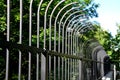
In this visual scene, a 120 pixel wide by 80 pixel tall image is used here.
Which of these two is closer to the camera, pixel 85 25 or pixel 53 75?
pixel 53 75

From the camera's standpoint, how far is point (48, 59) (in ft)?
18.4

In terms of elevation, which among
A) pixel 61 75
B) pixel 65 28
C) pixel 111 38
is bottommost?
pixel 61 75

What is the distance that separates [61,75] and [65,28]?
2.99 feet

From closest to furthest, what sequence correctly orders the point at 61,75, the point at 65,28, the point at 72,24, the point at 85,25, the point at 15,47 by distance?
the point at 15,47 < the point at 61,75 < the point at 65,28 < the point at 72,24 < the point at 85,25

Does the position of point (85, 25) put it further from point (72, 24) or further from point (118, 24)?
point (118, 24)

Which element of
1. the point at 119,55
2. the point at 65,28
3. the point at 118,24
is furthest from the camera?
the point at 118,24

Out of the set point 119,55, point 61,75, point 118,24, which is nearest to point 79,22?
point 61,75

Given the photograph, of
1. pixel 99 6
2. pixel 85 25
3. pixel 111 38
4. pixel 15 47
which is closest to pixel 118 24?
pixel 111 38

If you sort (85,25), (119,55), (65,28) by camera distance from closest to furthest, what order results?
(65,28)
(85,25)
(119,55)

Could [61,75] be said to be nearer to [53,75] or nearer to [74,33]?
[53,75]

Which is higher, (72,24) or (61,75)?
(72,24)

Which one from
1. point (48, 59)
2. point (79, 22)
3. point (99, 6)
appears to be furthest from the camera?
point (99, 6)

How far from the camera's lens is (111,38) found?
62812mm

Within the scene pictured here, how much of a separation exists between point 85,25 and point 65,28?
5.70ft
